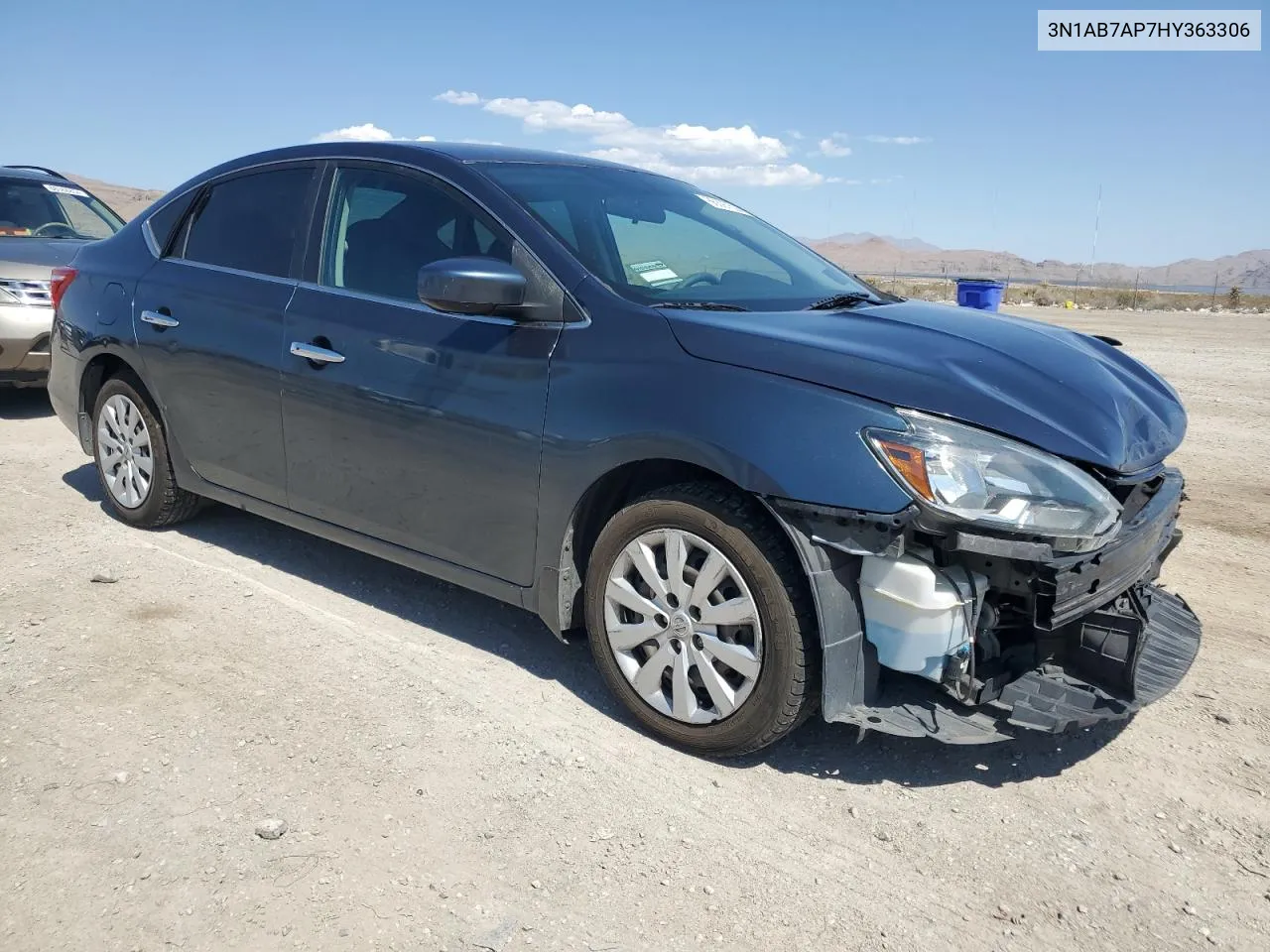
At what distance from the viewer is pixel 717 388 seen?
2.95 metres

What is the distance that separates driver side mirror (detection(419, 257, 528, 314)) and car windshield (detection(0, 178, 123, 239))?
6378 mm

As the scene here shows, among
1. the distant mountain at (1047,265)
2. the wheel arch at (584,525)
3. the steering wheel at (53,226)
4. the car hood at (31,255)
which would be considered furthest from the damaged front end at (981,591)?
the distant mountain at (1047,265)

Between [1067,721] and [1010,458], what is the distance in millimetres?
757

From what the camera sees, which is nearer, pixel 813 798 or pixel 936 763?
pixel 813 798

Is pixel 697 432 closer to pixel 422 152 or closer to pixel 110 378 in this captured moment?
pixel 422 152

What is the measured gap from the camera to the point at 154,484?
4.93 meters

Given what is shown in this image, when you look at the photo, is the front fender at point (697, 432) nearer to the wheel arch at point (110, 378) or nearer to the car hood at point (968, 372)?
the car hood at point (968, 372)

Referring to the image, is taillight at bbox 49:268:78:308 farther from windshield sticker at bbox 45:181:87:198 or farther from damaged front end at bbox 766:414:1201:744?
damaged front end at bbox 766:414:1201:744

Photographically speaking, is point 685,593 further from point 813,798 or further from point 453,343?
point 453,343

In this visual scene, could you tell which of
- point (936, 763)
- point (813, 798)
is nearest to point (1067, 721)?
point (936, 763)

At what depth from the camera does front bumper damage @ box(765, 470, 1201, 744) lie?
2.70 m

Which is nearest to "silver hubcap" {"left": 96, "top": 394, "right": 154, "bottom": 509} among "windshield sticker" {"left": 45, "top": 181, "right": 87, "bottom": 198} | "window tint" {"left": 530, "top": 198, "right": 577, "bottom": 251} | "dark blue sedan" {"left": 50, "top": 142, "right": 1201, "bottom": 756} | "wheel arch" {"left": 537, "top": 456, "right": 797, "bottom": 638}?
"dark blue sedan" {"left": 50, "top": 142, "right": 1201, "bottom": 756}

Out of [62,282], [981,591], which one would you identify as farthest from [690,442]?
[62,282]

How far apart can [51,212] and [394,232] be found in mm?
6513
